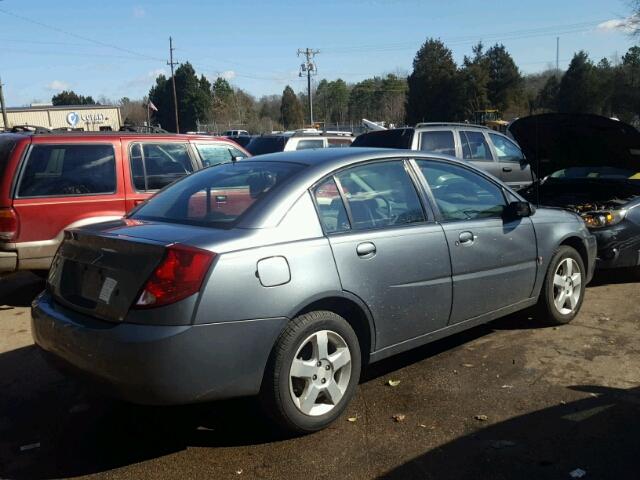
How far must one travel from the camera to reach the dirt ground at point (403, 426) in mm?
3119

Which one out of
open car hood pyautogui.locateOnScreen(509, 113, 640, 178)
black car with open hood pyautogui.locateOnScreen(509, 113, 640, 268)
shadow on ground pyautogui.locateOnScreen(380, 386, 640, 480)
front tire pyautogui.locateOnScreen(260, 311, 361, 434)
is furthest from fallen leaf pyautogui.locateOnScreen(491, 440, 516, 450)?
open car hood pyautogui.locateOnScreen(509, 113, 640, 178)

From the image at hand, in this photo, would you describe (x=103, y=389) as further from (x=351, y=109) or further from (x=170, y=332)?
(x=351, y=109)

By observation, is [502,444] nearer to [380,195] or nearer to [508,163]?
[380,195]

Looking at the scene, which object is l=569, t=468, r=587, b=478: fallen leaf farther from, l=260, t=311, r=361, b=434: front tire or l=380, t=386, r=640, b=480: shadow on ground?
A: l=260, t=311, r=361, b=434: front tire

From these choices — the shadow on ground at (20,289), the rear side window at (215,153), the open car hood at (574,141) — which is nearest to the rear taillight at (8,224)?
the shadow on ground at (20,289)

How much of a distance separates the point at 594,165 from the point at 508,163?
3.65 metres

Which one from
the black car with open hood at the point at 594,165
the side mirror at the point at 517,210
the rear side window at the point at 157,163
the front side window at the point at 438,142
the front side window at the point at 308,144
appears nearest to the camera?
the side mirror at the point at 517,210

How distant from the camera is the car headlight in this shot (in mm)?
6500

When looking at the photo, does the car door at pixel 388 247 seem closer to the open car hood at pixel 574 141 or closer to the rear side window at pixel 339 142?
the open car hood at pixel 574 141

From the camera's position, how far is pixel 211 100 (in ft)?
296

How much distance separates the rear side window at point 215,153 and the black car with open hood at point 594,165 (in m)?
3.45

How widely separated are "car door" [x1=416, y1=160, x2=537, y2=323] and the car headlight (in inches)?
81.2

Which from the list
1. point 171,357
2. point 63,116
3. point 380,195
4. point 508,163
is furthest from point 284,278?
point 63,116

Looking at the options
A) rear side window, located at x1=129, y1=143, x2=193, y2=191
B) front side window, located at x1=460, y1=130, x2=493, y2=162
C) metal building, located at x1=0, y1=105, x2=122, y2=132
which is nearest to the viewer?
rear side window, located at x1=129, y1=143, x2=193, y2=191
